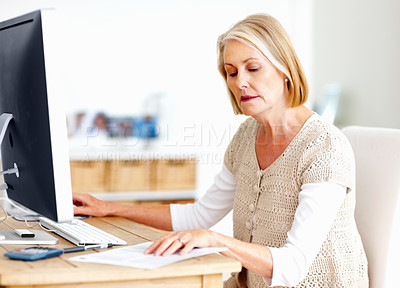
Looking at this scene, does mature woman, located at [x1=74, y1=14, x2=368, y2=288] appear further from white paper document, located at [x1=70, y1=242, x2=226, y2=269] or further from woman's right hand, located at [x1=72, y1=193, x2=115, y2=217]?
white paper document, located at [x1=70, y1=242, x2=226, y2=269]

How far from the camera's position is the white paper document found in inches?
44.6

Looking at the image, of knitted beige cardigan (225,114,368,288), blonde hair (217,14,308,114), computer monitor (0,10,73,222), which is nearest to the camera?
computer monitor (0,10,73,222)

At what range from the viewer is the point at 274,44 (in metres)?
1.55

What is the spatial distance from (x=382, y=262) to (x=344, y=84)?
2.83m

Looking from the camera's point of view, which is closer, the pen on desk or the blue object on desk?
the blue object on desk

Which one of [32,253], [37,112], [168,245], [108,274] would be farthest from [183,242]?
[37,112]

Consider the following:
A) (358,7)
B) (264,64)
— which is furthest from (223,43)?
(358,7)

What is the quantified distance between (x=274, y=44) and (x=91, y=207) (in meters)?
0.76

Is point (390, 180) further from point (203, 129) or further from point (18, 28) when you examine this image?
point (203, 129)

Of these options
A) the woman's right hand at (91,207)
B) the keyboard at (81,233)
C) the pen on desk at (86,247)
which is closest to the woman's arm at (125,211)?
the woman's right hand at (91,207)

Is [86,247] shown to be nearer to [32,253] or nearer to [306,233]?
[32,253]

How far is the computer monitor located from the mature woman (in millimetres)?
416

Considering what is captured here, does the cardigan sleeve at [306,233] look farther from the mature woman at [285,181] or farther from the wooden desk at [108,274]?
the wooden desk at [108,274]

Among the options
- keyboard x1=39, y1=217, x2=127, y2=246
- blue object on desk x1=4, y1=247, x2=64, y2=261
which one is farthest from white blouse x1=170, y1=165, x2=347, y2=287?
blue object on desk x1=4, y1=247, x2=64, y2=261
